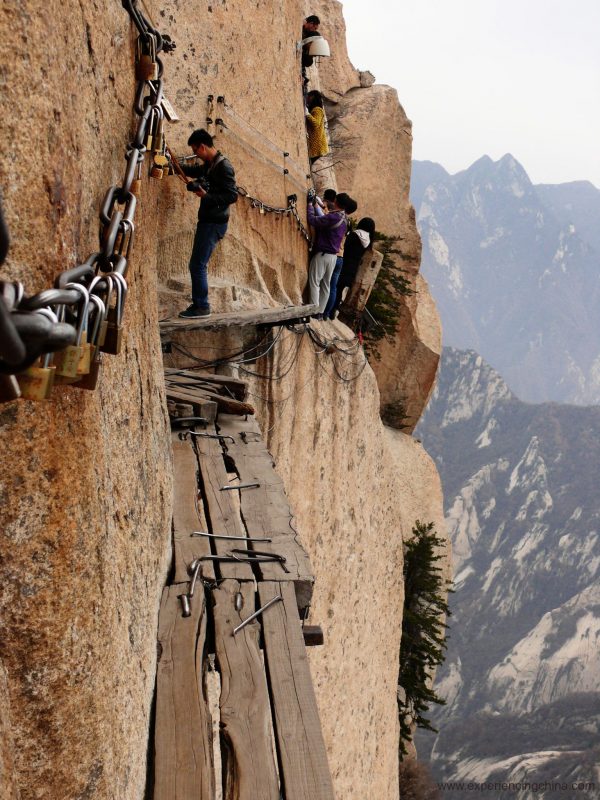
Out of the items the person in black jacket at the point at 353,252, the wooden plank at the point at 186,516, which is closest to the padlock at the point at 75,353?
the wooden plank at the point at 186,516

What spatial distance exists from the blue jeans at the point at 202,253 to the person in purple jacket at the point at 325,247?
3301mm

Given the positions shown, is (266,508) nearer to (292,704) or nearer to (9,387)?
(292,704)

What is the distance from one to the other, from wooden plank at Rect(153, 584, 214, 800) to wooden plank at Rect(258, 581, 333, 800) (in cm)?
33

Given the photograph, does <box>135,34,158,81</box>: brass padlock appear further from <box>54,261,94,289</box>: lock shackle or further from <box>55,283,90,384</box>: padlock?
<box>55,283,90,384</box>: padlock

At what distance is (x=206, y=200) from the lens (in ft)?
23.6

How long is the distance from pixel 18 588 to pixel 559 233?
19984cm

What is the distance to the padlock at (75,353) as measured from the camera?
1.98 meters

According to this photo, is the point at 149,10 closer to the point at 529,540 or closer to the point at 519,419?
the point at 529,540

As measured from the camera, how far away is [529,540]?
8569cm

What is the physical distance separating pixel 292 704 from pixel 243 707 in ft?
0.74

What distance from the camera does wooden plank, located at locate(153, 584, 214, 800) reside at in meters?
3.17

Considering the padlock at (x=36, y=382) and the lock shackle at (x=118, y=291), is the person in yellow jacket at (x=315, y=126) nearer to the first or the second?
the lock shackle at (x=118, y=291)

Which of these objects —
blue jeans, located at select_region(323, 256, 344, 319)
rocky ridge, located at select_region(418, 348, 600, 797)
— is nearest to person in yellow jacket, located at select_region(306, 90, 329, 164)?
blue jeans, located at select_region(323, 256, 344, 319)

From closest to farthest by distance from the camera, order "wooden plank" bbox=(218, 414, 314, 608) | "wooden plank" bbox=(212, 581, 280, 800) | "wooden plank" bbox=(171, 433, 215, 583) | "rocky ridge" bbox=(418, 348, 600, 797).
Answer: "wooden plank" bbox=(212, 581, 280, 800) < "wooden plank" bbox=(171, 433, 215, 583) < "wooden plank" bbox=(218, 414, 314, 608) < "rocky ridge" bbox=(418, 348, 600, 797)
